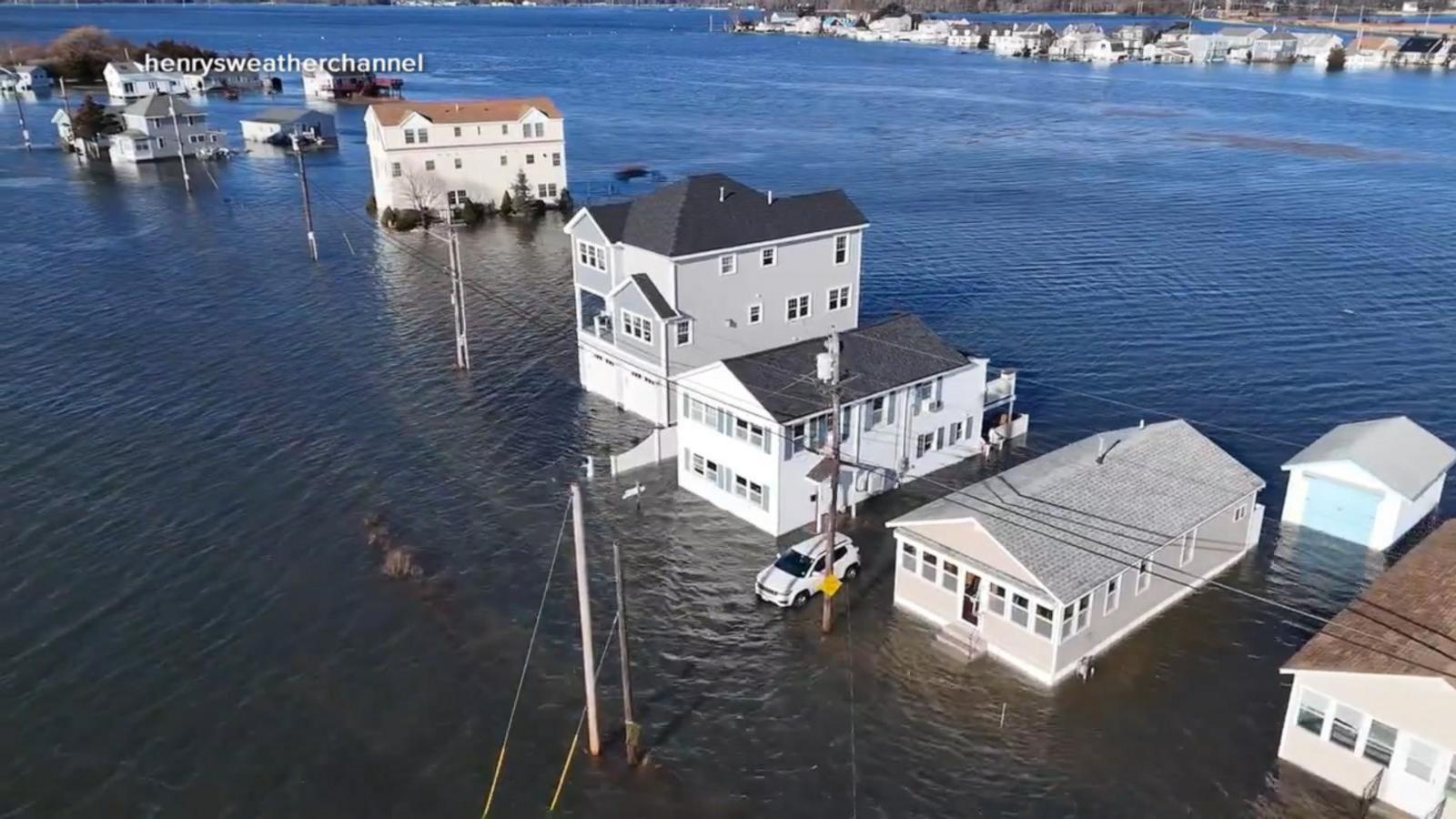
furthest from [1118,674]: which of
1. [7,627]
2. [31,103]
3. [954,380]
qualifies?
[31,103]

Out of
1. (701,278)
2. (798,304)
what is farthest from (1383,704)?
(798,304)

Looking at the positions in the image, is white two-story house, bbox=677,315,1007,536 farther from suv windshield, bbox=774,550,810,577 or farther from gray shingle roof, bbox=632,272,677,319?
gray shingle roof, bbox=632,272,677,319

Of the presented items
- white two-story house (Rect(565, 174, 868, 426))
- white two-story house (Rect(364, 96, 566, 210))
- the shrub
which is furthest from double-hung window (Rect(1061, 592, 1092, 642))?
white two-story house (Rect(364, 96, 566, 210))

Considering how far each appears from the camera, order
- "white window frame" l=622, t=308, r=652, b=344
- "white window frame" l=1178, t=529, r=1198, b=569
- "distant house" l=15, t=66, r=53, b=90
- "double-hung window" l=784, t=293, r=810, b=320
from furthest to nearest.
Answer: "distant house" l=15, t=66, r=53, b=90 < "double-hung window" l=784, t=293, r=810, b=320 < "white window frame" l=622, t=308, r=652, b=344 < "white window frame" l=1178, t=529, r=1198, b=569

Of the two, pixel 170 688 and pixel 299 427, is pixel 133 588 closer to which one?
pixel 170 688

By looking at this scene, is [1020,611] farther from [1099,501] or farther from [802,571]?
[802,571]

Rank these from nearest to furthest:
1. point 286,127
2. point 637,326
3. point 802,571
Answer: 1. point 802,571
2. point 637,326
3. point 286,127

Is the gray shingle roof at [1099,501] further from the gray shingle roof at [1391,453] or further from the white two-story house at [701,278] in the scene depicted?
the white two-story house at [701,278]
